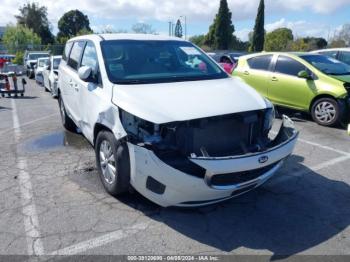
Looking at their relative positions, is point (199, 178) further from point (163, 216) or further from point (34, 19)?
point (34, 19)

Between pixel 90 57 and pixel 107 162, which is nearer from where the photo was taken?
pixel 107 162

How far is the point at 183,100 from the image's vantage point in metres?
3.68

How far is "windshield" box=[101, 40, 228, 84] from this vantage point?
434 centimetres

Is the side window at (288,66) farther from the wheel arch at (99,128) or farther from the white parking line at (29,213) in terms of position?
the white parking line at (29,213)

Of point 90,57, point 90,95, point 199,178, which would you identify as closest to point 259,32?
point 90,57

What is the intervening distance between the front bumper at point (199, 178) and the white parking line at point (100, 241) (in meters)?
0.35

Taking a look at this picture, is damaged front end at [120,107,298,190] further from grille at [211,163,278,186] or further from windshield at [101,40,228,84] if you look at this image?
windshield at [101,40,228,84]

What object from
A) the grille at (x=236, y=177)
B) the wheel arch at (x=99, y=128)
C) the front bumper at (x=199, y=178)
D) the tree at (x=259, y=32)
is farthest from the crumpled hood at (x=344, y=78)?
the tree at (x=259, y=32)

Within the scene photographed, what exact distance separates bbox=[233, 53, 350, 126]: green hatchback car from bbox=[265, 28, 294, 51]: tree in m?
40.3

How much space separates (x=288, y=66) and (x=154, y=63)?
4597 millimetres

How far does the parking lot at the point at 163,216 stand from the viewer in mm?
3211

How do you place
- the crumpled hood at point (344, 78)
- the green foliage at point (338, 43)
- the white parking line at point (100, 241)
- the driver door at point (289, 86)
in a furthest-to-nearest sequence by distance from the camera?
1. the green foliage at point (338, 43)
2. the driver door at point (289, 86)
3. the crumpled hood at point (344, 78)
4. the white parking line at point (100, 241)

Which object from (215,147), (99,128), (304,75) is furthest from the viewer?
(304,75)

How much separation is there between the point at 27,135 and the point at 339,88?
6427mm
